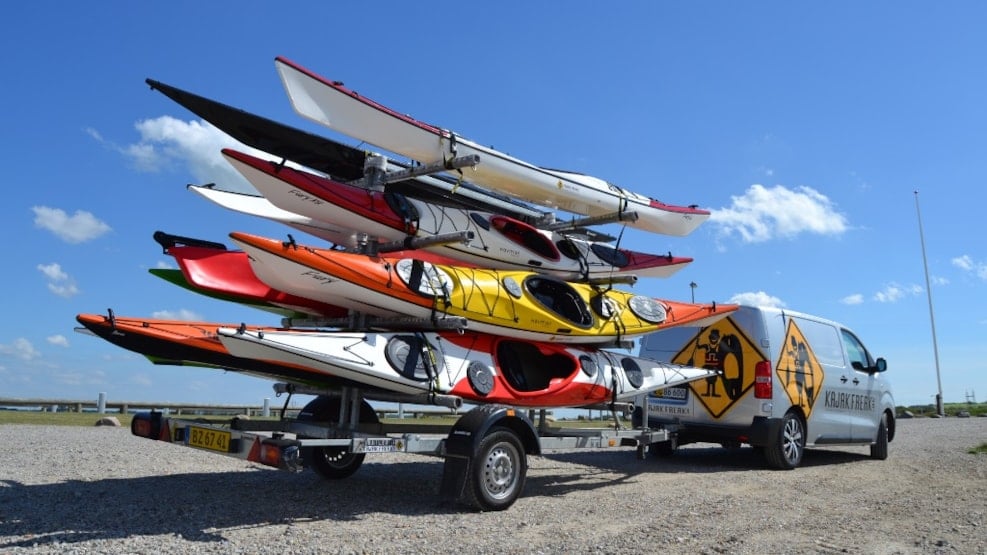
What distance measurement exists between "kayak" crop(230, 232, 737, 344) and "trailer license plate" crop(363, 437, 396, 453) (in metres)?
1.51

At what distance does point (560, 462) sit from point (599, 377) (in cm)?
251

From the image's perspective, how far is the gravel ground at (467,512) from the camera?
204 inches

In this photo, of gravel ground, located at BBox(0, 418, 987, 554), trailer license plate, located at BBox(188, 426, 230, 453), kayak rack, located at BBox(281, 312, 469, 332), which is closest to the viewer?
gravel ground, located at BBox(0, 418, 987, 554)

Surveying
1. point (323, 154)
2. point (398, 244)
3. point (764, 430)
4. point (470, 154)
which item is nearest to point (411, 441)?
point (398, 244)

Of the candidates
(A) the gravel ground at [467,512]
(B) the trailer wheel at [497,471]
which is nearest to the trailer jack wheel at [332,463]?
(A) the gravel ground at [467,512]

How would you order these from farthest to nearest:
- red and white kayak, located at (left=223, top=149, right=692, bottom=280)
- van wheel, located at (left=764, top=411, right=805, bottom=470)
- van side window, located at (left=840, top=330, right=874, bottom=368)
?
van side window, located at (left=840, top=330, right=874, bottom=368), van wheel, located at (left=764, top=411, right=805, bottom=470), red and white kayak, located at (left=223, top=149, right=692, bottom=280)

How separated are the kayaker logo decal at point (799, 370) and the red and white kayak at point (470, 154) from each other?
8.56ft

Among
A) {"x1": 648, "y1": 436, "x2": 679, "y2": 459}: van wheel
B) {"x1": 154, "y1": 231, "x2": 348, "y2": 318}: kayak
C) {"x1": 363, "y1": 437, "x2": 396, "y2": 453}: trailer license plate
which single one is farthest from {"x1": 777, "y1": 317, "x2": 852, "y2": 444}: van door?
{"x1": 154, "y1": 231, "x2": 348, "y2": 318}: kayak

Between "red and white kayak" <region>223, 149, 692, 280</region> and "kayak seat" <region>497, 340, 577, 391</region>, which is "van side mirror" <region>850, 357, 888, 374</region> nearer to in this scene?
"red and white kayak" <region>223, 149, 692, 280</region>

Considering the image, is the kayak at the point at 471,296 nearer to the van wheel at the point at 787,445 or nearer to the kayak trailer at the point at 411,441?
the kayak trailer at the point at 411,441

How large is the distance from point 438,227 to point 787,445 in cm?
529

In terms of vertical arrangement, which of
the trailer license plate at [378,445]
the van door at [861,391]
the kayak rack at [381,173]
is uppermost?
the kayak rack at [381,173]

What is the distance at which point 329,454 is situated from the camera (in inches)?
317

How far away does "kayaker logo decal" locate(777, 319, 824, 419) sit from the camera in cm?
981
